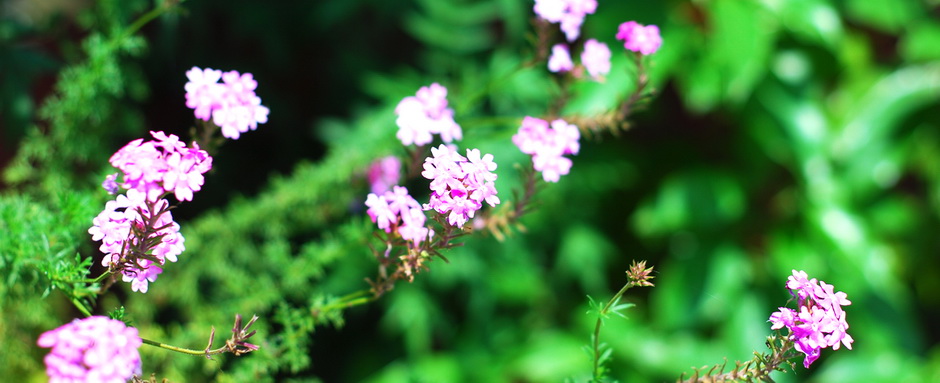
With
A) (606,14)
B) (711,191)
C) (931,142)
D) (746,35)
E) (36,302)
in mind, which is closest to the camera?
(36,302)

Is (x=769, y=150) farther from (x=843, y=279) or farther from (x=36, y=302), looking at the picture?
(x=36, y=302)

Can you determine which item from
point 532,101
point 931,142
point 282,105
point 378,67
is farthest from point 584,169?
point 931,142

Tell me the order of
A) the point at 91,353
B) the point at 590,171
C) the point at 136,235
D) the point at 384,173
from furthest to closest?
1. the point at 590,171
2. the point at 384,173
3. the point at 136,235
4. the point at 91,353

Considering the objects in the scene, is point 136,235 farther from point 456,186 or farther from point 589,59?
point 589,59

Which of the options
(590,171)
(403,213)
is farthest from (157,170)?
(590,171)

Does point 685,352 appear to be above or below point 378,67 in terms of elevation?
below

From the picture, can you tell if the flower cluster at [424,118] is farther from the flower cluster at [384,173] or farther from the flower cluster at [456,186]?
the flower cluster at [384,173]

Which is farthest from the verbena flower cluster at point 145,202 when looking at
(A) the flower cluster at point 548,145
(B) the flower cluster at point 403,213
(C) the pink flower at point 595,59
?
(C) the pink flower at point 595,59
